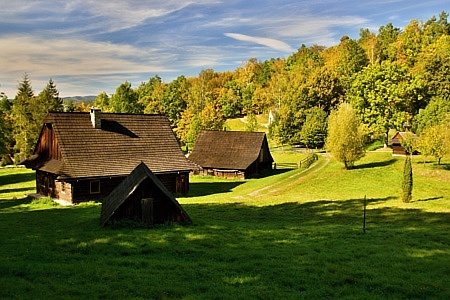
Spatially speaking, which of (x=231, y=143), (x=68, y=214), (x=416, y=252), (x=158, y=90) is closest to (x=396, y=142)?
(x=231, y=143)

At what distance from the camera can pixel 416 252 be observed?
1633 centimetres

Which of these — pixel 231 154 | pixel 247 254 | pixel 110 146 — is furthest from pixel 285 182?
pixel 247 254

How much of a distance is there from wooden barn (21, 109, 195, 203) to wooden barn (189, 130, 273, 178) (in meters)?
14.2

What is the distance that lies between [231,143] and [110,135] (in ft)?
72.6

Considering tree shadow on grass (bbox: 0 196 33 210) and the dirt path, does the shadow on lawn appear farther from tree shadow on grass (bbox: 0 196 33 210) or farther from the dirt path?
the dirt path

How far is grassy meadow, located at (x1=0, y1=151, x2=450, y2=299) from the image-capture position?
1133cm

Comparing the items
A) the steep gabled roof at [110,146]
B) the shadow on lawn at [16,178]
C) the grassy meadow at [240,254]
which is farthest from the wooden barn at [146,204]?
the shadow on lawn at [16,178]

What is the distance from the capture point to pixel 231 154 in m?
53.8

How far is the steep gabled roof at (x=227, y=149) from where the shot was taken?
2068 inches

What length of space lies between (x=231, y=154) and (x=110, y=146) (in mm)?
21564

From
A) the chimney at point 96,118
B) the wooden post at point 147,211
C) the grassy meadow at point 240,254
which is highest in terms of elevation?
the chimney at point 96,118

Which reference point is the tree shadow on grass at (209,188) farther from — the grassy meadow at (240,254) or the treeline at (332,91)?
the treeline at (332,91)

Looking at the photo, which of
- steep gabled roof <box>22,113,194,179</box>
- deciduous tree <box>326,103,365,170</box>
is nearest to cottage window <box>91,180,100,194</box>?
steep gabled roof <box>22,113,194,179</box>

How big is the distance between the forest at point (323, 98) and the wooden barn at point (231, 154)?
47.7 feet
